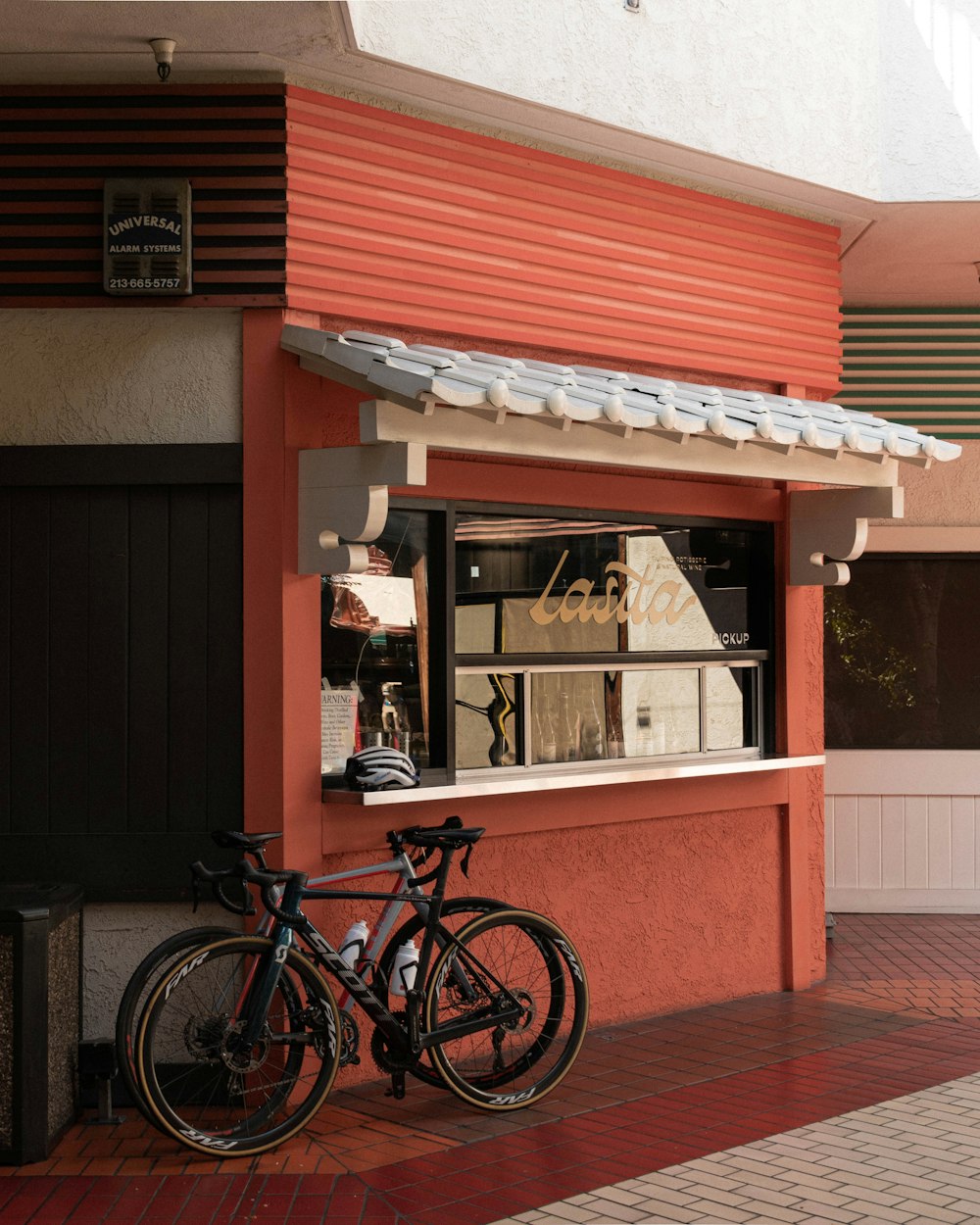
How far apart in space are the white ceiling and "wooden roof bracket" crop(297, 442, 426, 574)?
155 centimetres

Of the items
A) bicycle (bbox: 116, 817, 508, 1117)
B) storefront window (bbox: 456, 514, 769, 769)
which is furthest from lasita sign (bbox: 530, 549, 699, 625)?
bicycle (bbox: 116, 817, 508, 1117)

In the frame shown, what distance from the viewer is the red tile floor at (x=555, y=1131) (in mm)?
4730

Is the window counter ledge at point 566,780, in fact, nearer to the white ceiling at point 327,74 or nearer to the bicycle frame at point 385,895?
the bicycle frame at point 385,895

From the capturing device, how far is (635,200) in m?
7.28

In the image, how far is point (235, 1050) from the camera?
5090 millimetres

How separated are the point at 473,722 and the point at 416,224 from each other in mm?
2246

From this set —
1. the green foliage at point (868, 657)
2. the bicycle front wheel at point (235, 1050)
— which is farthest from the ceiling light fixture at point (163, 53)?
the green foliage at point (868, 657)

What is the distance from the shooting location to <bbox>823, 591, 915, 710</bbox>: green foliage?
402 inches

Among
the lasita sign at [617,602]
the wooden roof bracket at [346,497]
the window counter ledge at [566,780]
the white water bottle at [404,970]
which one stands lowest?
the white water bottle at [404,970]

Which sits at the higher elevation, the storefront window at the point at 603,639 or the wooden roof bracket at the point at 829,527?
the wooden roof bracket at the point at 829,527

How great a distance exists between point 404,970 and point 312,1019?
1.54 feet

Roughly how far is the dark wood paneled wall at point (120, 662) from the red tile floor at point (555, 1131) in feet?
3.60

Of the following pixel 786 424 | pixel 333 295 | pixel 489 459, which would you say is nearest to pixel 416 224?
pixel 333 295

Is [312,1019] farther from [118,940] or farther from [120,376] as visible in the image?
[120,376]
